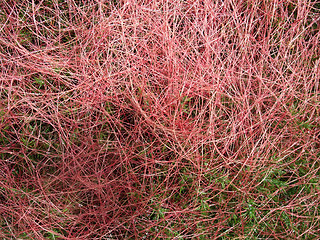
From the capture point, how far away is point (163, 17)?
60.2 inches

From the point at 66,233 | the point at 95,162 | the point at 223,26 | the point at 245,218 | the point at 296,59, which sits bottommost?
the point at 66,233

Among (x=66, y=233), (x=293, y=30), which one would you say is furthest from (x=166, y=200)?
(x=293, y=30)

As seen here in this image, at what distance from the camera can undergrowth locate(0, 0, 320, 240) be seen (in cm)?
147

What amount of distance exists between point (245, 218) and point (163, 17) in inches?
46.8

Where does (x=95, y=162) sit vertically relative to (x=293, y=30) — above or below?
below

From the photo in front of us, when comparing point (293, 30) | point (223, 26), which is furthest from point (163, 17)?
point (293, 30)

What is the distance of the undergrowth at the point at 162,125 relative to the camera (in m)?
1.47

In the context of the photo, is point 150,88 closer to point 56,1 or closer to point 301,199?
point 56,1

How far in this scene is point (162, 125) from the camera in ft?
4.78

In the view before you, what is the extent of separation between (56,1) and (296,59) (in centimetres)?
141

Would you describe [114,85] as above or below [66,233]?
above

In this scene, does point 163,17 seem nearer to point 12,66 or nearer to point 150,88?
point 150,88

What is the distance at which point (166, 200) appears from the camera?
1496mm

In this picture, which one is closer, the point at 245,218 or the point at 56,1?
the point at 245,218
